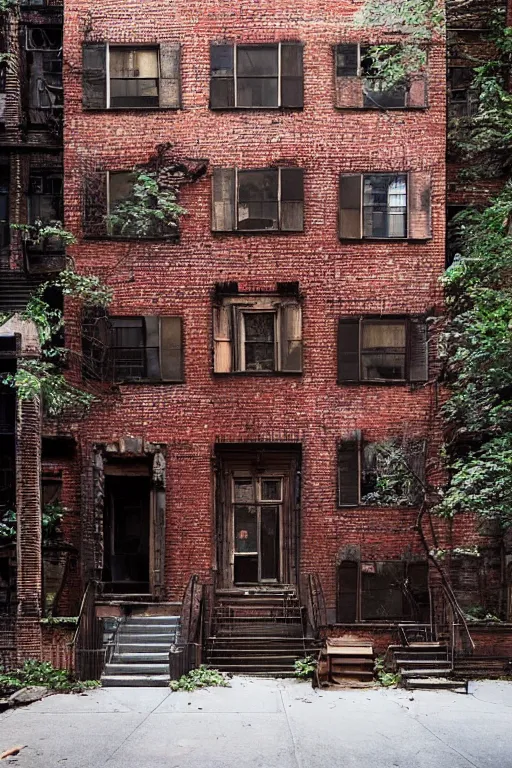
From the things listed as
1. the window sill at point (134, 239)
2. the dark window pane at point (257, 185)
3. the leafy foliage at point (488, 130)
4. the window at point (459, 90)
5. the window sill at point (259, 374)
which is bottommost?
the window sill at point (259, 374)

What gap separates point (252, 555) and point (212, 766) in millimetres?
9540

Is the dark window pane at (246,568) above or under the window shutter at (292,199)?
under

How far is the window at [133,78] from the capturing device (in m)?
19.9

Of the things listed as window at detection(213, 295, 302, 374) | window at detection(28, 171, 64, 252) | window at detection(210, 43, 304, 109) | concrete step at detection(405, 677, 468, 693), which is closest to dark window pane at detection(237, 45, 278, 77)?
window at detection(210, 43, 304, 109)

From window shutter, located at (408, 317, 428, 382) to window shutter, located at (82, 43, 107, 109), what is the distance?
8.71 m

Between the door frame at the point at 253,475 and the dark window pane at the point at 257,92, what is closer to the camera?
the door frame at the point at 253,475

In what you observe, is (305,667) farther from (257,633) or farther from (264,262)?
(264,262)

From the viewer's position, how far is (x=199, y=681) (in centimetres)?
1535

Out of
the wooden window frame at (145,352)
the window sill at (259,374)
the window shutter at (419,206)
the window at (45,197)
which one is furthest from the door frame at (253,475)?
the window at (45,197)

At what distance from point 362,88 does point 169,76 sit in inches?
175

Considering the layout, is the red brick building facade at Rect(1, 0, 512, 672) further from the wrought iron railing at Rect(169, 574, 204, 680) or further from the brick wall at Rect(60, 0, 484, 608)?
the wrought iron railing at Rect(169, 574, 204, 680)

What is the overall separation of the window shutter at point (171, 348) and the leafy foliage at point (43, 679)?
22.1ft

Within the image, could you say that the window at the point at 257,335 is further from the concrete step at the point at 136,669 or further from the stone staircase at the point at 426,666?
the concrete step at the point at 136,669

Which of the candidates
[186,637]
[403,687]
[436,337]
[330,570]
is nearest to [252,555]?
[330,570]
